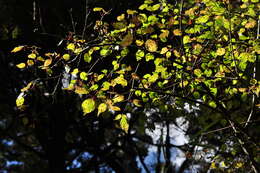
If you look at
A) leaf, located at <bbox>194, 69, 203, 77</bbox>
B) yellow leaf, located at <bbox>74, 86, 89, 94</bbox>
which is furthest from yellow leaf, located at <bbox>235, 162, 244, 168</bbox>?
yellow leaf, located at <bbox>74, 86, 89, 94</bbox>

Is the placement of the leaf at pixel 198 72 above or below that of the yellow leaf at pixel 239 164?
above

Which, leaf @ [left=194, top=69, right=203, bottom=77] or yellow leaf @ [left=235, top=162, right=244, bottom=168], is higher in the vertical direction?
leaf @ [left=194, top=69, right=203, bottom=77]

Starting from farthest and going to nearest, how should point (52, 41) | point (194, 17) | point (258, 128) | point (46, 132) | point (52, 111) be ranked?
point (46, 132), point (52, 111), point (258, 128), point (52, 41), point (194, 17)

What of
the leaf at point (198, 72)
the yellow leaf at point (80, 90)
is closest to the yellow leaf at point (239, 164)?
the leaf at point (198, 72)

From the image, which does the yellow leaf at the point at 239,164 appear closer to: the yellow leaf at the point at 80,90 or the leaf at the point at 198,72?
the leaf at the point at 198,72

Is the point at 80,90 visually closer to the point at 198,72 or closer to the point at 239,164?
the point at 198,72

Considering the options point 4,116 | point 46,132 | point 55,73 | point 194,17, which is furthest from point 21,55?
point 194,17

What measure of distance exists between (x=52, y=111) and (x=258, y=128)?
6.13 metres

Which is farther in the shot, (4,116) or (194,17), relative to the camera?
(4,116)

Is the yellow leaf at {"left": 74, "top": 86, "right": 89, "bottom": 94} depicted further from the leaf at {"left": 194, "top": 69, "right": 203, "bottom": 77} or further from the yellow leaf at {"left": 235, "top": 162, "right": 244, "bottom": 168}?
the yellow leaf at {"left": 235, "top": 162, "right": 244, "bottom": 168}

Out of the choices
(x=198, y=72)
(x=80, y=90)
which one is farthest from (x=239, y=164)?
(x=80, y=90)

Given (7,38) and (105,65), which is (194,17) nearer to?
(105,65)

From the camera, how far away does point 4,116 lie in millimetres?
10023

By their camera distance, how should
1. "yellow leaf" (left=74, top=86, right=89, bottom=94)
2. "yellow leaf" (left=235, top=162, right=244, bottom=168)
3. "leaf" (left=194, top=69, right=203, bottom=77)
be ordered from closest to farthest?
"yellow leaf" (left=74, top=86, right=89, bottom=94) → "leaf" (left=194, top=69, right=203, bottom=77) → "yellow leaf" (left=235, top=162, right=244, bottom=168)
